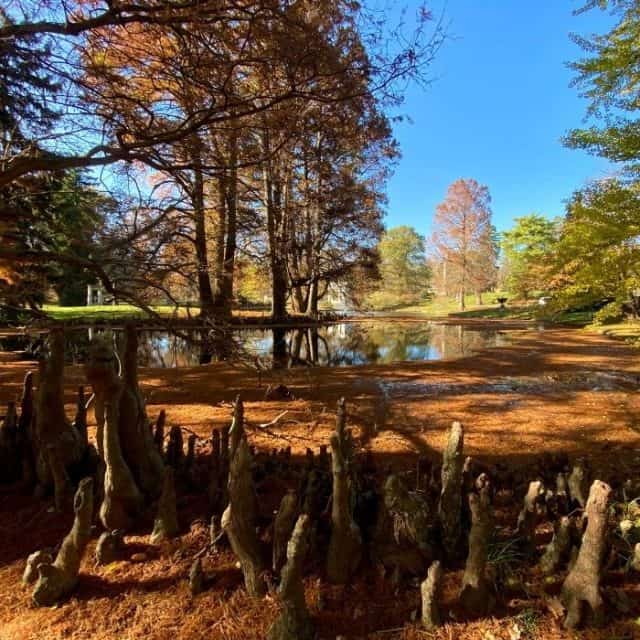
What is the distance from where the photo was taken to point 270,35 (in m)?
2.68

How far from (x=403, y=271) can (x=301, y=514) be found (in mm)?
49305

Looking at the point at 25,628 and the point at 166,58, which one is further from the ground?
the point at 166,58

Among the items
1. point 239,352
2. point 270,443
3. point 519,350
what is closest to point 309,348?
point 519,350

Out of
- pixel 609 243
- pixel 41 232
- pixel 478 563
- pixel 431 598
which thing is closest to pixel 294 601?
pixel 431 598

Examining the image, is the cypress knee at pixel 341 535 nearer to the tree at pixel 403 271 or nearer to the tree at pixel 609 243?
the tree at pixel 609 243

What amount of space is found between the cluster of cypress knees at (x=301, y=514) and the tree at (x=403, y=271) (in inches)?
1830

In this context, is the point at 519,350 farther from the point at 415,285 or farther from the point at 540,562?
the point at 415,285

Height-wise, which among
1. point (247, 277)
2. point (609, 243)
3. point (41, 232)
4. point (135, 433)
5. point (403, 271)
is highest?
point (403, 271)

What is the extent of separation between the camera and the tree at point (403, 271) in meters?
48.9

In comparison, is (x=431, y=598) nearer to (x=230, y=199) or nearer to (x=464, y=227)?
(x=230, y=199)

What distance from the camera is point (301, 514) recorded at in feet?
5.47

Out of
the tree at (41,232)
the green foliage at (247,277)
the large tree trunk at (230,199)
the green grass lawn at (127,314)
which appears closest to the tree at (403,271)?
the green foliage at (247,277)

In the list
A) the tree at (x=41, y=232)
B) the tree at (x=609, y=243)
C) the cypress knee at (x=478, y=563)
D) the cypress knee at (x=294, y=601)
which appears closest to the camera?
the cypress knee at (x=294, y=601)

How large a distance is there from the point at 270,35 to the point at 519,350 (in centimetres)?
1139
